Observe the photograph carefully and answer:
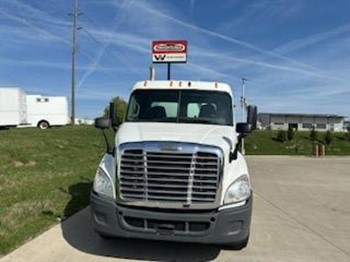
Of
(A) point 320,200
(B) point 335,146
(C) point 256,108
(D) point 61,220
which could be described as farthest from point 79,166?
(B) point 335,146

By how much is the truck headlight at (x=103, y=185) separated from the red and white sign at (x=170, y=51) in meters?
25.1

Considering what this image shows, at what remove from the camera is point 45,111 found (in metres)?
49.9

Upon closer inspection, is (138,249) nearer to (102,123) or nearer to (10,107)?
(102,123)

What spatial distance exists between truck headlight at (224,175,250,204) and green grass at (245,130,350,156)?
1657 inches

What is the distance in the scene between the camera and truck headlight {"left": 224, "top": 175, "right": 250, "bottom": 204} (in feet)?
22.8

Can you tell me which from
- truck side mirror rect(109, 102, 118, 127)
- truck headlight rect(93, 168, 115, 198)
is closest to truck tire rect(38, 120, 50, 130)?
truck side mirror rect(109, 102, 118, 127)

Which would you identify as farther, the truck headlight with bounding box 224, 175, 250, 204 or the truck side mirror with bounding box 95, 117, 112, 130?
the truck side mirror with bounding box 95, 117, 112, 130

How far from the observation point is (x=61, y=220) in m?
9.34

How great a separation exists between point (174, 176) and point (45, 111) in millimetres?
44549

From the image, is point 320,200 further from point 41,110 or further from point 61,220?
point 41,110

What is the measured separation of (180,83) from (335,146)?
2116 inches

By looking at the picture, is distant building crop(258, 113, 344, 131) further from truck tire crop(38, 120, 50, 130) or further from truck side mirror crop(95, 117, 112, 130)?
truck side mirror crop(95, 117, 112, 130)

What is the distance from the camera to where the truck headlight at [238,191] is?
22.8ft

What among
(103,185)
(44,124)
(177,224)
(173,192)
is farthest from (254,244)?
(44,124)
